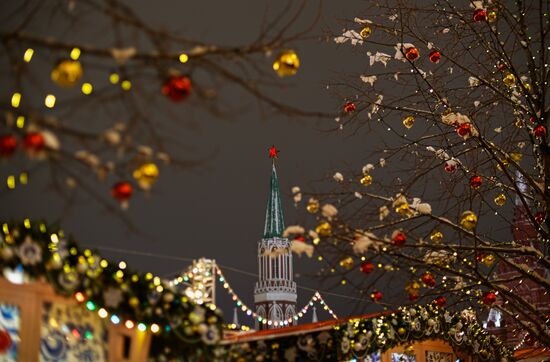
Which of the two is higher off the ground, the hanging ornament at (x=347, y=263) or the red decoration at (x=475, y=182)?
the red decoration at (x=475, y=182)

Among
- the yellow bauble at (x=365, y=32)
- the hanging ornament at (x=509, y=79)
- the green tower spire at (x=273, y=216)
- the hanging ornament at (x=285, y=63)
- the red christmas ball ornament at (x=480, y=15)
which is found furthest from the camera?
the green tower spire at (x=273, y=216)

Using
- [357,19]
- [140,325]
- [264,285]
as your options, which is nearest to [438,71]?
[357,19]

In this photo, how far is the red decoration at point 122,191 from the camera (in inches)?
116

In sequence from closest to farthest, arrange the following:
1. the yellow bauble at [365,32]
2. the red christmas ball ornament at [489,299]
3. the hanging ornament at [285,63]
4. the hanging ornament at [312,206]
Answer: the hanging ornament at [285,63] → the hanging ornament at [312,206] → the red christmas ball ornament at [489,299] → the yellow bauble at [365,32]

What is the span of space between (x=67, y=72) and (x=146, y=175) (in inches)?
Result: 20.6

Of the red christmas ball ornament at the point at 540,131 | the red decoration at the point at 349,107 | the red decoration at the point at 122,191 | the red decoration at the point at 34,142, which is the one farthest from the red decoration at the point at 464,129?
the red decoration at the point at 34,142

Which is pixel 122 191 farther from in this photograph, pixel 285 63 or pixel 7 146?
pixel 285 63

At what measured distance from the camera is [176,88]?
2.97m

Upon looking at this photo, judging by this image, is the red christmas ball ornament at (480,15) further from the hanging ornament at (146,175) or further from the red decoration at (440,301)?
the hanging ornament at (146,175)

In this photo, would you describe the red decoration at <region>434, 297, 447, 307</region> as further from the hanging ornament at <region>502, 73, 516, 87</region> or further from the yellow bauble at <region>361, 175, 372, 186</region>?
the hanging ornament at <region>502, 73, 516, 87</region>

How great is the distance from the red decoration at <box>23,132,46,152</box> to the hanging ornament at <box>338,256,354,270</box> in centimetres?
387

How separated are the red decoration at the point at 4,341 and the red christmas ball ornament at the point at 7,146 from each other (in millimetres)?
2155

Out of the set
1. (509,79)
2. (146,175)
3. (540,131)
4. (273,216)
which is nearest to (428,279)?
(540,131)

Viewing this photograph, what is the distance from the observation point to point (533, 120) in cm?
708
